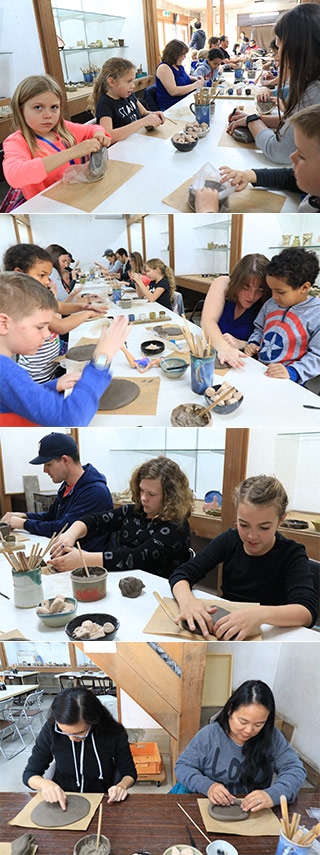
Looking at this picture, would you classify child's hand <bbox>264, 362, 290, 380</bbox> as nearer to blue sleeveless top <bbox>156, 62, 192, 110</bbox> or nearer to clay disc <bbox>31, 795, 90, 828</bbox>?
blue sleeveless top <bbox>156, 62, 192, 110</bbox>

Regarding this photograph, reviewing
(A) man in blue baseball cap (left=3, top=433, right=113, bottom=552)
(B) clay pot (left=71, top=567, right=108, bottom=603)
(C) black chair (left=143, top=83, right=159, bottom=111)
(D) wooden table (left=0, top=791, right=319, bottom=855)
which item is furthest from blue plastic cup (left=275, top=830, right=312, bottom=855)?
(C) black chair (left=143, top=83, right=159, bottom=111)

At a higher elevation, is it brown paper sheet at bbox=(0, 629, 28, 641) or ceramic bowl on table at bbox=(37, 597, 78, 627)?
ceramic bowl on table at bbox=(37, 597, 78, 627)

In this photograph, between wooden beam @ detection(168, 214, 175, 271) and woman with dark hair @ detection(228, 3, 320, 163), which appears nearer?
woman with dark hair @ detection(228, 3, 320, 163)

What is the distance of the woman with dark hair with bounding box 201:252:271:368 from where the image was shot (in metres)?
1.43

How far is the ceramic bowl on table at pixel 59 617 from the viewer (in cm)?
198

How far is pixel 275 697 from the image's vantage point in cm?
250

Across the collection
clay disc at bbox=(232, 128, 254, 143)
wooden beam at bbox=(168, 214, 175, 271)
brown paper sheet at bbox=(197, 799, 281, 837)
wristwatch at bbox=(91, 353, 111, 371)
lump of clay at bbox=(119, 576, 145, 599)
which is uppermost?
clay disc at bbox=(232, 128, 254, 143)

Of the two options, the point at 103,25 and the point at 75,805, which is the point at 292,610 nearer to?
→ the point at 75,805

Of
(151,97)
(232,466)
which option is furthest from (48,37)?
(232,466)

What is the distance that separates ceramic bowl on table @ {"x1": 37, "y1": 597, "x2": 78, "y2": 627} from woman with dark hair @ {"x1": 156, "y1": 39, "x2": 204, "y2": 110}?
1539 millimetres

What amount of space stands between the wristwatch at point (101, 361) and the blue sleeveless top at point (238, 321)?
31 cm

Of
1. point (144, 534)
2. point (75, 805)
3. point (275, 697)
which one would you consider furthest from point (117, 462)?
point (75, 805)

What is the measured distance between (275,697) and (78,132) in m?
2.29

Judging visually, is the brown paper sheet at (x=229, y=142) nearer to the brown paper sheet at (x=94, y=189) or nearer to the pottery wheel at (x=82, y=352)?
the brown paper sheet at (x=94, y=189)
